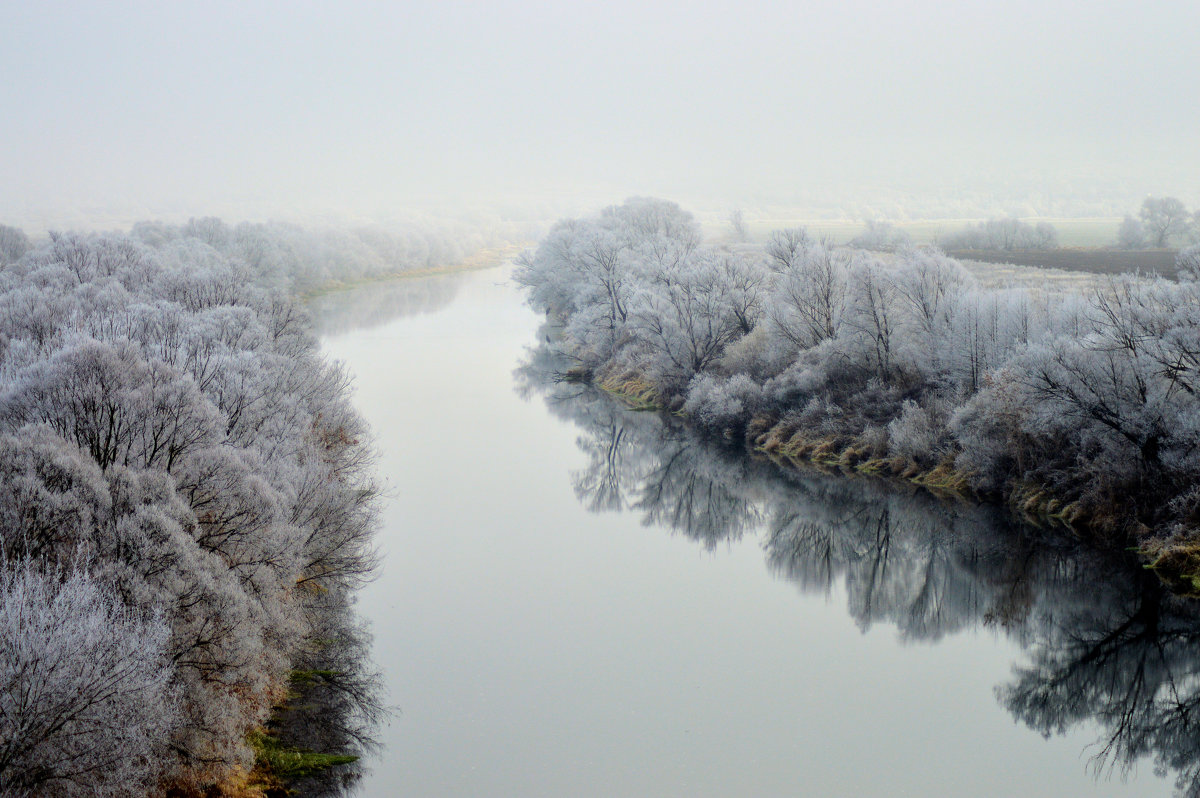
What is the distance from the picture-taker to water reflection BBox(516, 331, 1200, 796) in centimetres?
1698

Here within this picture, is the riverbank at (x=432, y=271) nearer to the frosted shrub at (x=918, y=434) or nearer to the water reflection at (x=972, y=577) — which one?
the water reflection at (x=972, y=577)

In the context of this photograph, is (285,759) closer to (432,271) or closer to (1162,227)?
(1162,227)

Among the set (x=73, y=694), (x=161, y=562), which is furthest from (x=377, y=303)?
(x=73, y=694)

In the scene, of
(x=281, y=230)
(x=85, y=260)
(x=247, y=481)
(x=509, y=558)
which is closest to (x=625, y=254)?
(x=85, y=260)

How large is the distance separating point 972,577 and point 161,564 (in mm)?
17820

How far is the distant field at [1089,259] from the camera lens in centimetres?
4528

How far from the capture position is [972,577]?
23109 mm

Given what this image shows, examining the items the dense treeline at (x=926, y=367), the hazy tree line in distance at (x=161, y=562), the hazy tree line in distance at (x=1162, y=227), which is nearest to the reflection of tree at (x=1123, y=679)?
the dense treeline at (x=926, y=367)

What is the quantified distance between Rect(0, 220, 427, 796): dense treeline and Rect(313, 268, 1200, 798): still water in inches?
79.0

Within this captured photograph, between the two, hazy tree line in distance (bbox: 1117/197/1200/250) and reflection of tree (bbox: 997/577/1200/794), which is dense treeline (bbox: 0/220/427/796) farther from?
hazy tree line in distance (bbox: 1117/197/1200/250)

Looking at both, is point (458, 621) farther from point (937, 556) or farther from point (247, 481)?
point (937, 556)

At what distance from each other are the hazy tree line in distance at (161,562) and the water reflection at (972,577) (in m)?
11.0

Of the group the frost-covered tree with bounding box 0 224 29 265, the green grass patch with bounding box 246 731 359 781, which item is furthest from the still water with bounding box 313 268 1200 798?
the frost-covered tree with bounding box 0 224 29 265

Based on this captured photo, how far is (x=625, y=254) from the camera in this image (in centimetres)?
5181
